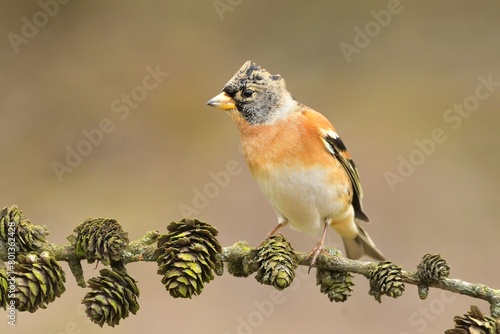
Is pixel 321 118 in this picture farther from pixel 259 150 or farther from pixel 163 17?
pixel 163 17

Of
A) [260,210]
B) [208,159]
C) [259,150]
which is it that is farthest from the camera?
[208,159]

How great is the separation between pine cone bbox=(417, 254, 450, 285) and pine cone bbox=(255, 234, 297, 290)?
198mm

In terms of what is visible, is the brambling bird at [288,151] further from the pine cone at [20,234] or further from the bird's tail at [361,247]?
the pine cone at [20,234]

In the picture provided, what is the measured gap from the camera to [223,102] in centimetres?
153

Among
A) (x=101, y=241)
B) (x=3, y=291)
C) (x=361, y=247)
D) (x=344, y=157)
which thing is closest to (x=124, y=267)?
(x=101, y=241)

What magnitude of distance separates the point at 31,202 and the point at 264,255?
1900 millimetres

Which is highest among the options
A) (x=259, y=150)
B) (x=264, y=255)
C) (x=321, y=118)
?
(x=321, y=118)

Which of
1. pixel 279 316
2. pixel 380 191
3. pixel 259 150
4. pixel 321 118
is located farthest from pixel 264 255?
pixel 380 191

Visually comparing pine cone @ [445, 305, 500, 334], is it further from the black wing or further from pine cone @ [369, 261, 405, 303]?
the black wing

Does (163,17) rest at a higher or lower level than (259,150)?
higher

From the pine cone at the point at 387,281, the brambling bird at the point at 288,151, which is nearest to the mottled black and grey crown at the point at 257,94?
the brambling bird at the point at 288,151

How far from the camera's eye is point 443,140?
307cm

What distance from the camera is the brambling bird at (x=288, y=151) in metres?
1.55

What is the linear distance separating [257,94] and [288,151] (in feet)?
0.50
